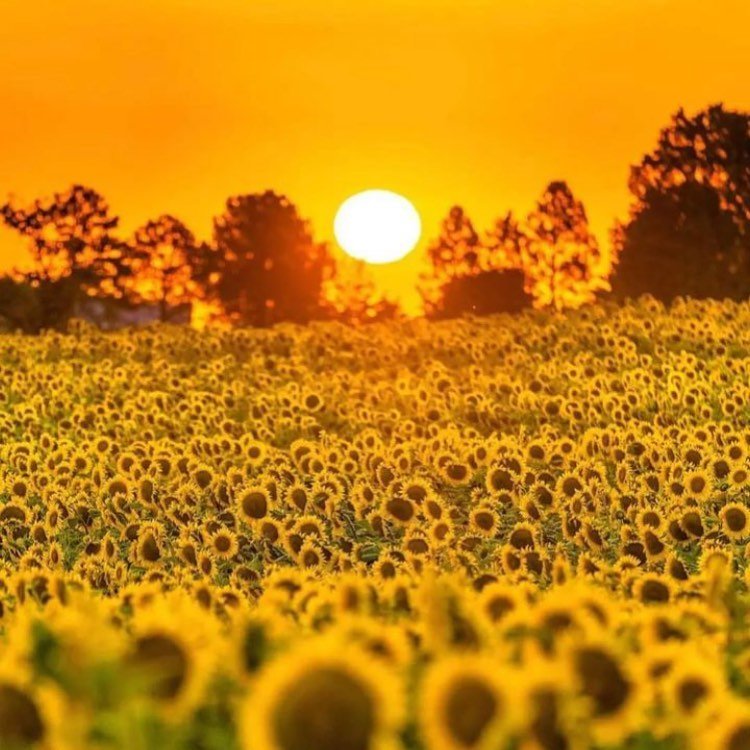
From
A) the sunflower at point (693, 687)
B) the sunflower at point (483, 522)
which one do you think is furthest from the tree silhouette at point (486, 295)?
the sunflower at point (693, 687)

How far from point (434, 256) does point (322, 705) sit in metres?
65.0

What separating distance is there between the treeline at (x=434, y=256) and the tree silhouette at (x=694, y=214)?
0.04 meters

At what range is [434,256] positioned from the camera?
221ft

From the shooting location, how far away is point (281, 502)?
11.8 metres

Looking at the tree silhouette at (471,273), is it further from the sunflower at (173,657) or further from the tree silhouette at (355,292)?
the sunflower at (173,657)

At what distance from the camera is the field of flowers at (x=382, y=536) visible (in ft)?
9.43

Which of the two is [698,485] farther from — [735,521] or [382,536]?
[382,536]

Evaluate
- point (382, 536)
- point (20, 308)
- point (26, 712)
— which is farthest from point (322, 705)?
point (20, 308)

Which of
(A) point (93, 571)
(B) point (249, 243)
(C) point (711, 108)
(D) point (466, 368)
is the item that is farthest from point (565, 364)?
(B) point (249, 243)

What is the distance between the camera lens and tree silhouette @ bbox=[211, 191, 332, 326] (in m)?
62.0

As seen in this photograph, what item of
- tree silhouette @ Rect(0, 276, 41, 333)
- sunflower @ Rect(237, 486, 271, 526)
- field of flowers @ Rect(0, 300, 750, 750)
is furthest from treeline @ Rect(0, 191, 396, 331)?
sunflower @ Rect(237, 486, 271, 526)

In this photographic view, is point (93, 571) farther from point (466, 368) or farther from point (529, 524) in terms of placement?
point (466, 368)

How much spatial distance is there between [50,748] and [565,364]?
60.0 feet

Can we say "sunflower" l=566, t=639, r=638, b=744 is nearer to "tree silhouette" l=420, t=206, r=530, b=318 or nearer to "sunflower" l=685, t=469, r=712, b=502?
"sunflower" l=685, t=469, r=712, b=502
